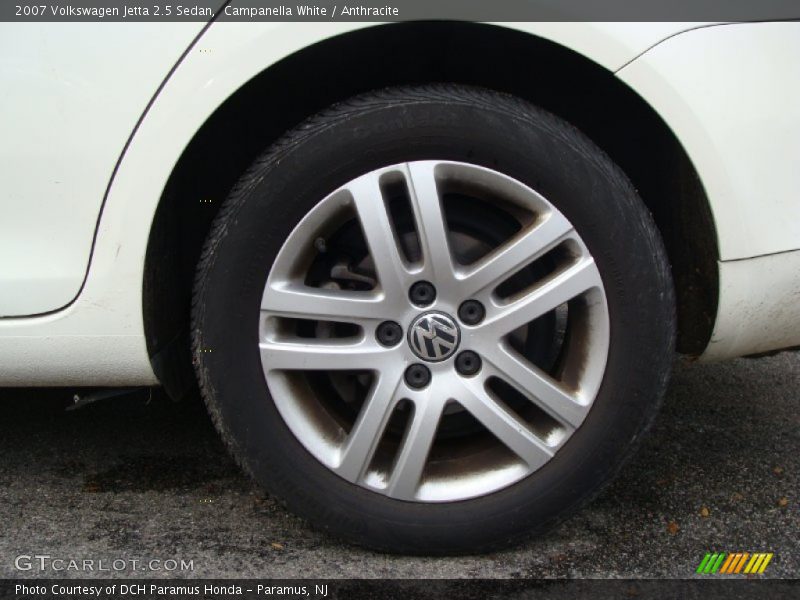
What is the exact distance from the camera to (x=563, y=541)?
203cm

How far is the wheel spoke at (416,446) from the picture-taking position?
6.16 ft

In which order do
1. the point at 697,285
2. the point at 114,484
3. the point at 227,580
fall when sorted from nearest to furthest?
the point at 227,580 → the point at 697,285 → the point at 114,484

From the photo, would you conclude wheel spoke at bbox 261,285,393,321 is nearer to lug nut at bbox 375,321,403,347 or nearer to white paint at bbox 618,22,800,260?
lug nut at bbox 375,321,403,347

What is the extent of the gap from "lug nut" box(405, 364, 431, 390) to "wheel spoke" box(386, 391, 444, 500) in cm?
3

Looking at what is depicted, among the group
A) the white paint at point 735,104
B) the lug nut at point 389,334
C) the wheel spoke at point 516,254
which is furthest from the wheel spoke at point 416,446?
the white paint at point 735,104

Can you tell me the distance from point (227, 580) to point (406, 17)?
1196 millimetres

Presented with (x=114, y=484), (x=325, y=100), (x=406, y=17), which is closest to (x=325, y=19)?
(x=406, y=17)

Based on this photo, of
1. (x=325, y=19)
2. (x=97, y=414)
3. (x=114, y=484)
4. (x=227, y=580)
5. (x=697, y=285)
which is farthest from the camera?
(x=97, y=414)

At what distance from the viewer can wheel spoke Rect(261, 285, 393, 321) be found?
185 centimetres

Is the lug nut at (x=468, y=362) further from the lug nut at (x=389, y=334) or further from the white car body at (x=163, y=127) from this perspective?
the white car body at (x=163, y=127)

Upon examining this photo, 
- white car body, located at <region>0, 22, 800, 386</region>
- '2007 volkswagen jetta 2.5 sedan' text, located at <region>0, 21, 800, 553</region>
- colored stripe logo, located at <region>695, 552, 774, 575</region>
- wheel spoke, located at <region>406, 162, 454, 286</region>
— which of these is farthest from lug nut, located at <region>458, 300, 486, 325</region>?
colored stripe logo, located at <region>695, 552, 774, 575</region>

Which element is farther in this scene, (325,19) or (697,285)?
(697,285)

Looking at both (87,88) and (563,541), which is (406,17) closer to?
(87,88)

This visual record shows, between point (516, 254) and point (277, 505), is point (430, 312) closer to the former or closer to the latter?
point (516, 254)
